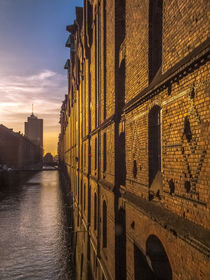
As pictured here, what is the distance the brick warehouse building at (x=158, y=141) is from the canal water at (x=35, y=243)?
3.17 metres

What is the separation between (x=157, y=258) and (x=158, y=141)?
2.45 meters

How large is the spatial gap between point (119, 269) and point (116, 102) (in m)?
4.99

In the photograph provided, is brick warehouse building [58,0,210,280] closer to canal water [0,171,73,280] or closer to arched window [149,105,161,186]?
arched window [149,105,161,186]

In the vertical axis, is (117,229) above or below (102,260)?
above

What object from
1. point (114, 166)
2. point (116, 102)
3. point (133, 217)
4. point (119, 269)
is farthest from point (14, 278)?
point (116, 102)

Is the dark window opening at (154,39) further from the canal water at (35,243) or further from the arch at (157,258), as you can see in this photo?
the canal water at (35,243)

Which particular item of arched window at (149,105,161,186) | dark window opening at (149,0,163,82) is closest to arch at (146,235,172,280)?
arched window at (149,105,161,186)

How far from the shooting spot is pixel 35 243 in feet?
54.8

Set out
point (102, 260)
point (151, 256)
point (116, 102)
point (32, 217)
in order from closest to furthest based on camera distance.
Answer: point (151, 256) < point (116, 102) < point (102, 260) < point (32, 217)

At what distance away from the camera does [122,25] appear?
367 inches

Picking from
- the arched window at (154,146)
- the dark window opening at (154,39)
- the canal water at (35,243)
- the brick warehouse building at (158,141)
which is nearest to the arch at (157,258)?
the brick warehouse building at (158,141)

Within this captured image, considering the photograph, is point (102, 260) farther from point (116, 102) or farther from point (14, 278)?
point (116, 102)

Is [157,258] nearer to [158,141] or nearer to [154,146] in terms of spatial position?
[154,146]

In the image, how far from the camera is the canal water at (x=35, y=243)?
42.0 ft
